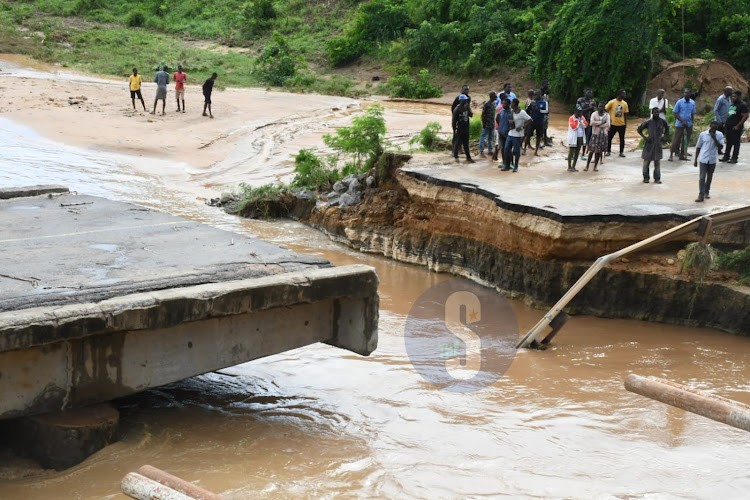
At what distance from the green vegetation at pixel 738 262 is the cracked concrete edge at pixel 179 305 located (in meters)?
5.51

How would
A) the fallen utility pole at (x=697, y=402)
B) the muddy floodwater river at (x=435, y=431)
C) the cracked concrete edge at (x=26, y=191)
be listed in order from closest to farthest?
the fallen utility pole at (x=697, y=402) → the muddy floodwater river at (x=435, y=431) → the cracked concrete edge at (x=26, y=191)

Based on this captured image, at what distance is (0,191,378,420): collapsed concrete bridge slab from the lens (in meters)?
5.39

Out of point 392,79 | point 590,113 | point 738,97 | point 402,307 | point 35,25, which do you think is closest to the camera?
point 402,307

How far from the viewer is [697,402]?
14.2 ft

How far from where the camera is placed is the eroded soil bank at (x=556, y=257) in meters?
10.2

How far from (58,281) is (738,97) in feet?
38.2

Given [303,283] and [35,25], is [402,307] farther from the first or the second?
[35,25]

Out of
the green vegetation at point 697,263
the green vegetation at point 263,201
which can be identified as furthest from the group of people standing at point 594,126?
the green vegetation at point 263,201

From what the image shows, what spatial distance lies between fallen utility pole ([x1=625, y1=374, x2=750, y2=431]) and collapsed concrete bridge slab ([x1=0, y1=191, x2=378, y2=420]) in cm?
273

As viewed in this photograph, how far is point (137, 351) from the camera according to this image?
586 cm

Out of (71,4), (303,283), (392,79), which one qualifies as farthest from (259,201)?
(71,4)

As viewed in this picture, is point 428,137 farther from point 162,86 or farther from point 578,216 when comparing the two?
point 162,86

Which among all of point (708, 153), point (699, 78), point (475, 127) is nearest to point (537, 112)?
point (475, 127)

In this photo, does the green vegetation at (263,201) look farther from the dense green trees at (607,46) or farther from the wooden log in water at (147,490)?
the dense green trees at (607,46)
